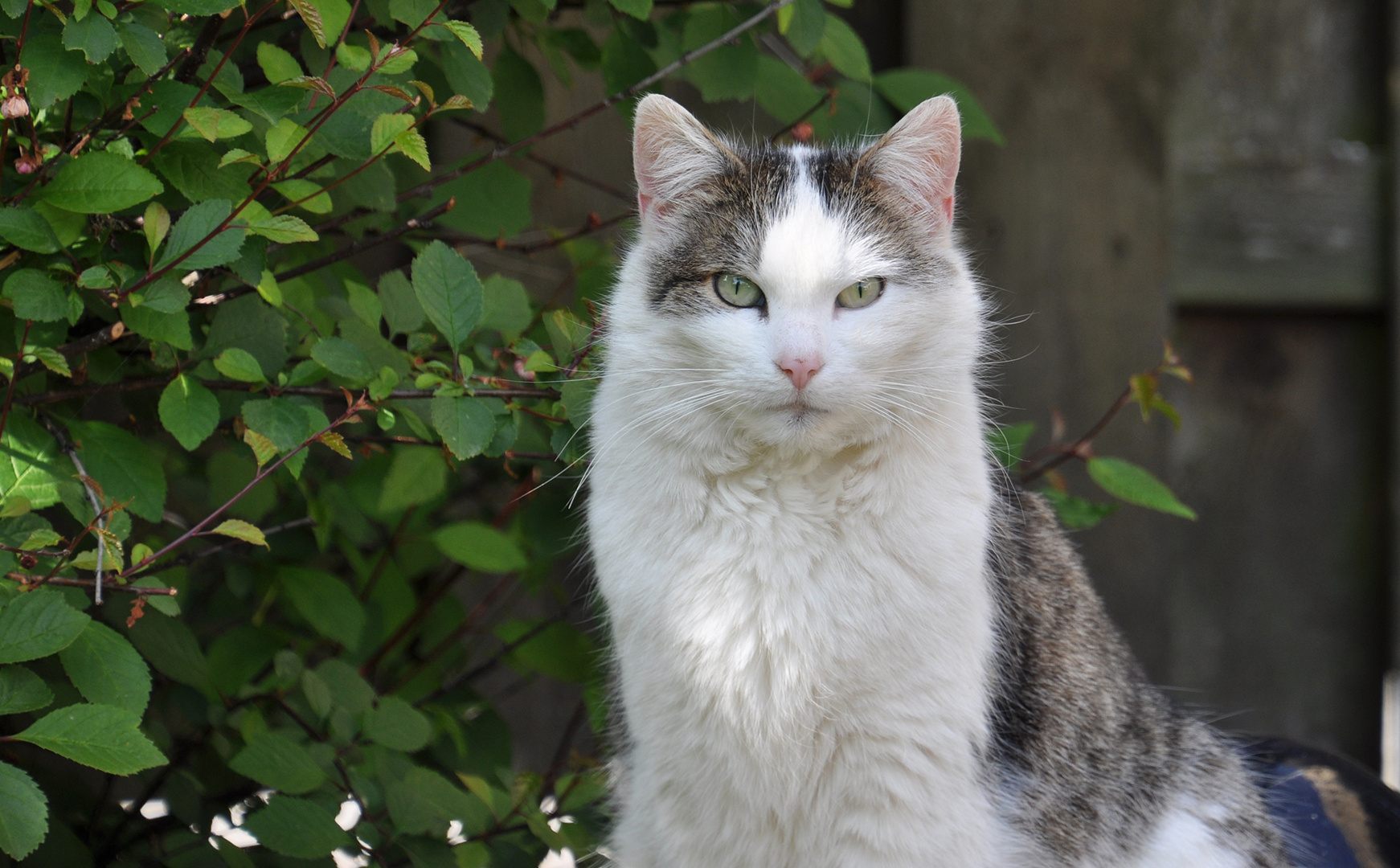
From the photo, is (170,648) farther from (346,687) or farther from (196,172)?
(196,172)

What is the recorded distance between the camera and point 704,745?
1.78 metres

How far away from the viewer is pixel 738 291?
1.79m

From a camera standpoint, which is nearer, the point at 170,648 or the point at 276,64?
the point at 276,64

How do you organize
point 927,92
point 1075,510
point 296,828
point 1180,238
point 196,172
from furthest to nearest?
point 1180,238
point 1075,510
point 927,92
point 296,828
point 196,172

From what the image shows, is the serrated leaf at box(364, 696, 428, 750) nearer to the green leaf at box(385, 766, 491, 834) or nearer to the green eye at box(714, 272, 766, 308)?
the green leaf at box(385, 766, 491, 834)

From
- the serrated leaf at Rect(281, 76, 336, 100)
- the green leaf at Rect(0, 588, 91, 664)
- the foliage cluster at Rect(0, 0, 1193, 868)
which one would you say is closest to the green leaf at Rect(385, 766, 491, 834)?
the foliage cluster at Rect(0, 0, 1193, 868)

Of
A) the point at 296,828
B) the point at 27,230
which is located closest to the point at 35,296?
the point at 27,230

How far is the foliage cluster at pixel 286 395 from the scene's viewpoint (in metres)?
1.49

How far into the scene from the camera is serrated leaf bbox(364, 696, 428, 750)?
1924 millimetres

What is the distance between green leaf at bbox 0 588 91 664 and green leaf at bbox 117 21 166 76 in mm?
690

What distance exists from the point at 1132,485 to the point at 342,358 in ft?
4.91

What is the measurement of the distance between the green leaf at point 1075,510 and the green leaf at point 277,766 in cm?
156

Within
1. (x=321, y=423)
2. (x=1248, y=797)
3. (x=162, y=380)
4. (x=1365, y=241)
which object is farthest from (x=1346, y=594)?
(x=162, y=380)

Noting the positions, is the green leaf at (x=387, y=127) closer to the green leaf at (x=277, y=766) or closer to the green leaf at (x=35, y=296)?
the green leaf at (x=35, y=296)
